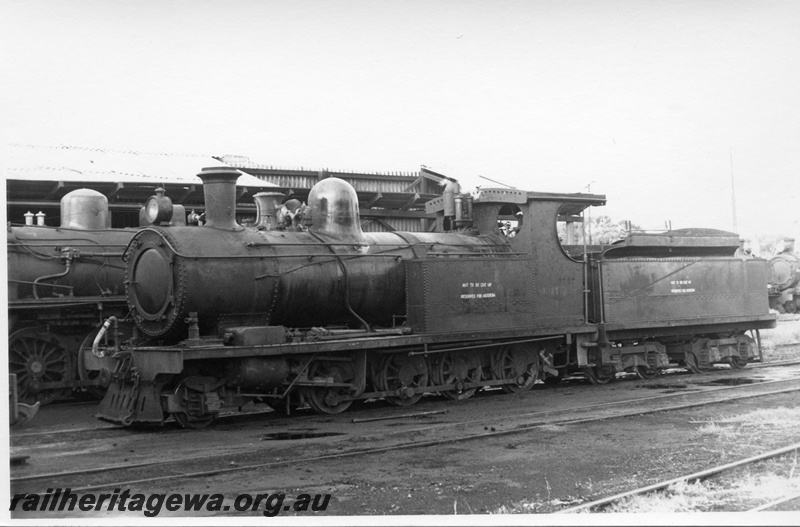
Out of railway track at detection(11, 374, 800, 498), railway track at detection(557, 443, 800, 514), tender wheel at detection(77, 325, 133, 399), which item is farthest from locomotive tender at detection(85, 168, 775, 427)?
railway track at detection(557, 443, 800, 514)

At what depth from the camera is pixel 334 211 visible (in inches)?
417

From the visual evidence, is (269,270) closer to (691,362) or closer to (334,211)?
(334,211)

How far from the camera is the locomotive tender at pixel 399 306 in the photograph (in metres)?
9.00

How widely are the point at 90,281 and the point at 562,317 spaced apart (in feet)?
22.2

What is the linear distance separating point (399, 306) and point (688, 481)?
4.86 metres

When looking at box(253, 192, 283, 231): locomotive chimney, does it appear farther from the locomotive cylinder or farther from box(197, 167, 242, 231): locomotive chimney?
box(197, 167, 242, 231): locomotive chimney

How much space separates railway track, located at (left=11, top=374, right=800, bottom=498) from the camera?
6.78 meters

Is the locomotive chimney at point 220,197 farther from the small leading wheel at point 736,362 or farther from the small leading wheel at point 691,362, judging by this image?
the small leading wheel at point 736,362

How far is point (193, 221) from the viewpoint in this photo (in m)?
9.73

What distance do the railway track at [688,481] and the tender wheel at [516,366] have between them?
13.9 ft

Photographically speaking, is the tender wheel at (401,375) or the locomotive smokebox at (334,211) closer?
the tender wheel at (401,375)

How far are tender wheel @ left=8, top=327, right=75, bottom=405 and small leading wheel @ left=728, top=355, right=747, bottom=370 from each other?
10718mm

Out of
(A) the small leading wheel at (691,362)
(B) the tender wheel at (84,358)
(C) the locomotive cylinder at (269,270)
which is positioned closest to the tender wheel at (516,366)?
(C) the locomotive cylinder at (269,270)

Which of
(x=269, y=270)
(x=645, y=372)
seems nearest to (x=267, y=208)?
(x=269, y=270)
